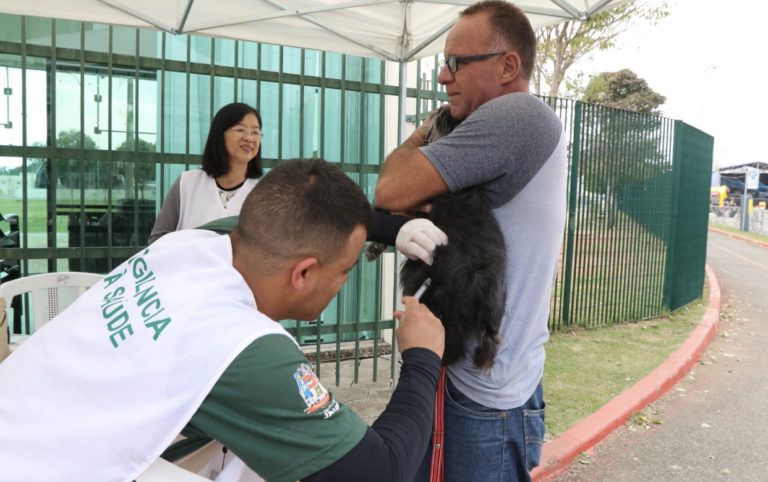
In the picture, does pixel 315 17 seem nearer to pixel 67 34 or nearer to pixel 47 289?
pixel 67 34

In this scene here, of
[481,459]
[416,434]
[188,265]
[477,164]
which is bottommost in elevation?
[481,459]

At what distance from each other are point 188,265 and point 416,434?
63cm

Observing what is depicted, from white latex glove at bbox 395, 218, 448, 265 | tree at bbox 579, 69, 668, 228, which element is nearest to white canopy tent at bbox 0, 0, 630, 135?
white latex glove at bbox 395, 218, 448, 265

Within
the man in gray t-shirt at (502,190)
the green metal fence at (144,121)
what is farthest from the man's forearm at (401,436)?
the green metal fence at (144,121)

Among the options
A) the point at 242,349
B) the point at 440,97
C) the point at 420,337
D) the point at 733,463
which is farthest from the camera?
the point at 440,97

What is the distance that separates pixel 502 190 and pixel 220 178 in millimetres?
2623

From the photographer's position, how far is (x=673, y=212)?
788 centimetres

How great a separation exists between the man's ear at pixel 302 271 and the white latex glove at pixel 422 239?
0.25 meters

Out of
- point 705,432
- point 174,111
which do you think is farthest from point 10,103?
point 705,432

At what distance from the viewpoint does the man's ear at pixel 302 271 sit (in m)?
1.34

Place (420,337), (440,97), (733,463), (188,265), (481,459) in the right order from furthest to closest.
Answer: (440,97) → (733,463) → (481,459) → (420,337) → (188,265)

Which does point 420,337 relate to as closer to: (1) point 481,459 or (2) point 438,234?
(2) point 438,234

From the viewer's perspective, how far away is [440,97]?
503 cm

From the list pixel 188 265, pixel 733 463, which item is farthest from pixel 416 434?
pixel 733 463
